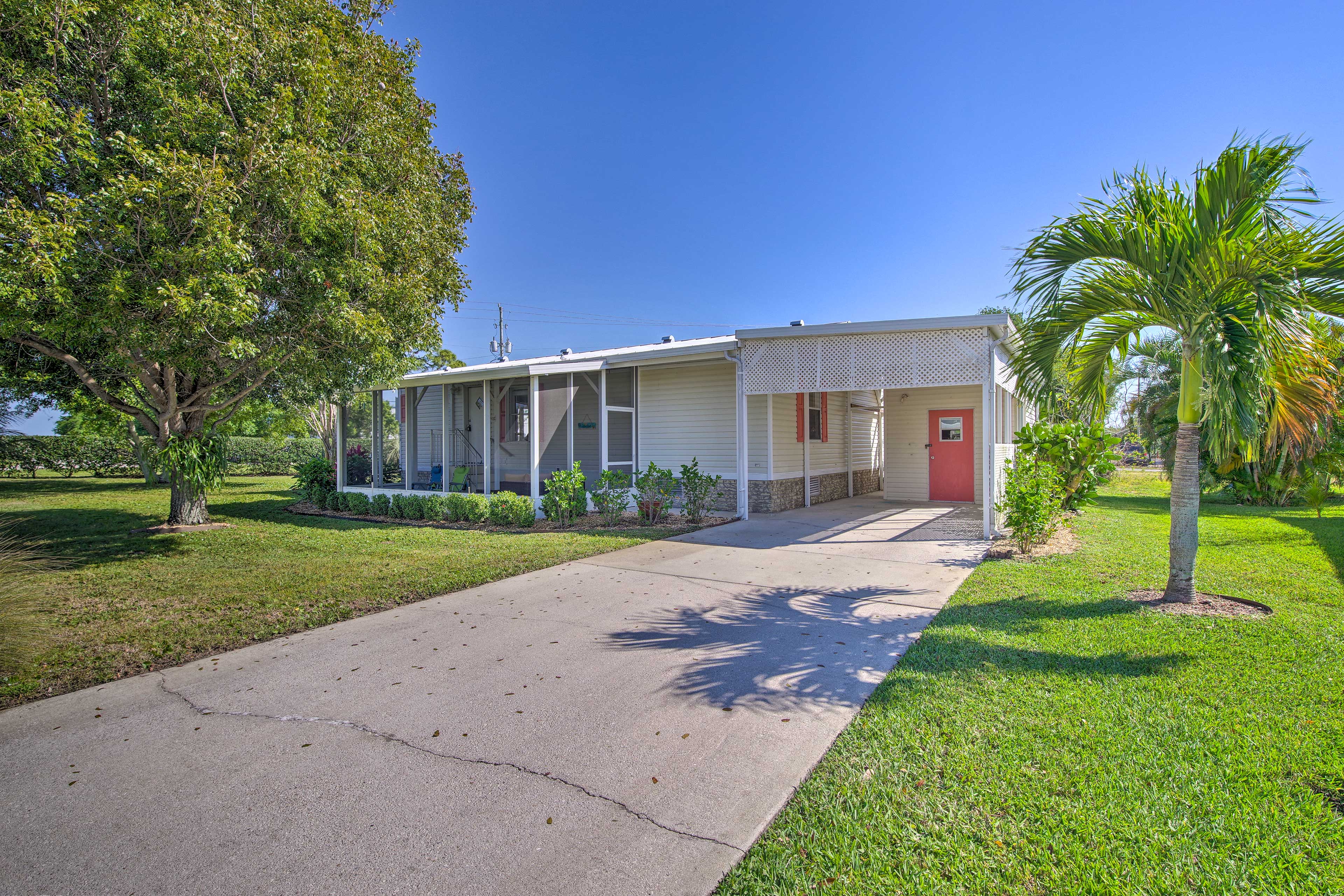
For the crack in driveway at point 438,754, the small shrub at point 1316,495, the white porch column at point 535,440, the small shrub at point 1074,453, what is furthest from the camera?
the white porch column at point 535,440

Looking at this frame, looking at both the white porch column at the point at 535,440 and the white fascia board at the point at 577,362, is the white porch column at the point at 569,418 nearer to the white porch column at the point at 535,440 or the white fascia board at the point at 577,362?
the white fascia board at the point at 577,362

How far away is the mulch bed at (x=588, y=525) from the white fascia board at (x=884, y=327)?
3330 mm

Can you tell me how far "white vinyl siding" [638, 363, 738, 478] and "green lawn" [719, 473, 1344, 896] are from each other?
7148 mm

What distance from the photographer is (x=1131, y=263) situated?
5059 millimetres

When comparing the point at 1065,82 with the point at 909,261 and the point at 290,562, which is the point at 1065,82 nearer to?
the point at 909,261

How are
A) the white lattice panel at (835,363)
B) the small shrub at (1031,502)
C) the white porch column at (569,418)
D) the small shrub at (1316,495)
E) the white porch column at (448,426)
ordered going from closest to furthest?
the small shrub at (1031,502), the small shrub at (1316,495), the white lattice panel at (835,363), the white porch column at (569,418), the white porch column at (448,426)

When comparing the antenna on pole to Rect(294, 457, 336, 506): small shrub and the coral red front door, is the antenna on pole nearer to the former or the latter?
Rect(294, 457, 336, 506): small shrub

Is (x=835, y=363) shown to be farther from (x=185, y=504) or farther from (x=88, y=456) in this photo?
(x=88, y=456)

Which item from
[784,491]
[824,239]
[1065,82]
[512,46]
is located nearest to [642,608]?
[784,491]

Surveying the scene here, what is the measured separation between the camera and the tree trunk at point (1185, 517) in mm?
4988

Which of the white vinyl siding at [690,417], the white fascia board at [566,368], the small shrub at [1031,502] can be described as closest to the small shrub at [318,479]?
the white fascia board at [566,368]

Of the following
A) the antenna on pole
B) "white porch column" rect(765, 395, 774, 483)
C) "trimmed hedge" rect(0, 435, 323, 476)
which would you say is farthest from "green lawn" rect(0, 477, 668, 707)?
the antenna on pole

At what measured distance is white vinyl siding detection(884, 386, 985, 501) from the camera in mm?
13195

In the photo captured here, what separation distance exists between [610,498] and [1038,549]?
6.39 metres
